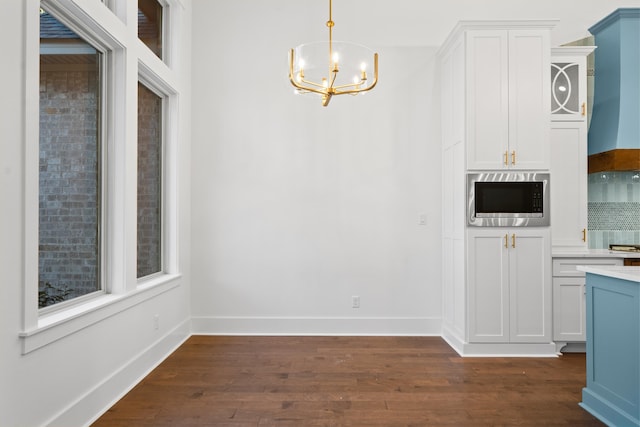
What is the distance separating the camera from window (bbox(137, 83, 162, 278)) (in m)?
3.41

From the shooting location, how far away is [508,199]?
3590 mm

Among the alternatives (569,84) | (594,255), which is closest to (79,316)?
(594,255)

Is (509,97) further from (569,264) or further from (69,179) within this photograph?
(69,179)

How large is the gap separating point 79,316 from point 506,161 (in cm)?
337

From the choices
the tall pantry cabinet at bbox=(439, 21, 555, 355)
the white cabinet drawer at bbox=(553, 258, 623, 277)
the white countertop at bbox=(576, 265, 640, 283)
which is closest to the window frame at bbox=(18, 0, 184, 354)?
the tall pantry cabinet at bbox=(439, 21, 555, 355)

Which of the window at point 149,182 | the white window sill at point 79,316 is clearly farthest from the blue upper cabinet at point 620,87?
the white window sill at point 79,316

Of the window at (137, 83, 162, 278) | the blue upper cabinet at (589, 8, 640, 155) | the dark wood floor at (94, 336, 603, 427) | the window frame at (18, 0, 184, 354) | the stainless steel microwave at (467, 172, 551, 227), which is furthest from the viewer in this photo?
the blue upper cabinet at (589, 8, 640, 155)

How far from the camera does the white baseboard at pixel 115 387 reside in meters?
2.28

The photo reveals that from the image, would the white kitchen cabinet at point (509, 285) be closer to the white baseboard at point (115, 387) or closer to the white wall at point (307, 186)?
the white wall at point (307, 186)

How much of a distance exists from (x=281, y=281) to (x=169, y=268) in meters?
1.10

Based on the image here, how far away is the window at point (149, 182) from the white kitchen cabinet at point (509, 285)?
9.07 feet

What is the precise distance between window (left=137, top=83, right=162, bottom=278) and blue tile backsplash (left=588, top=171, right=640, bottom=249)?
4.31 m

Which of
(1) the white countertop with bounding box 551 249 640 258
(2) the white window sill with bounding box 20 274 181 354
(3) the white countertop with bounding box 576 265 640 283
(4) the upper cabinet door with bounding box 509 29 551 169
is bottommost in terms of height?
(2) the white window sill with bounding box 20 274 181 354

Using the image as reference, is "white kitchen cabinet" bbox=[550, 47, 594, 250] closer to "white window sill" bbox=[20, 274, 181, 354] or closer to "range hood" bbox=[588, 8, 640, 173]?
"range hood" bbox=[588, 8, 640, 173]
